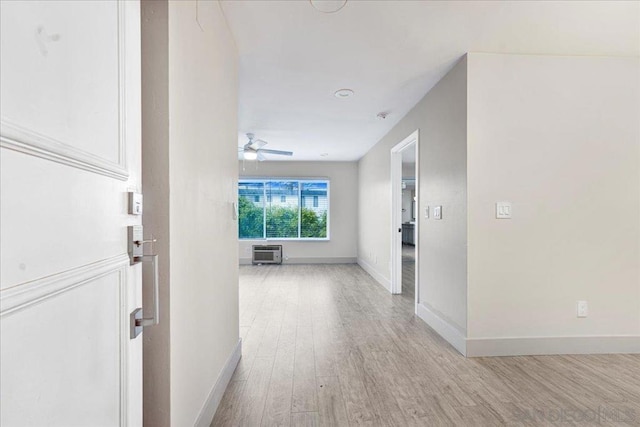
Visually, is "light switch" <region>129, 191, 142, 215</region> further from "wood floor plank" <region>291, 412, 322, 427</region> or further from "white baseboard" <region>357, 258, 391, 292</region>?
"white baseboard" <region>357, 258, 391, 292</region>

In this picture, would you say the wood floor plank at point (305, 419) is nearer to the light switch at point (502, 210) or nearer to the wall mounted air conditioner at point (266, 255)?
the light switch at point (502, 210)

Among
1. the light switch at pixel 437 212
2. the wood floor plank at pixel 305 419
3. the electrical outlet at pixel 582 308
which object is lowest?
the wood floor plank at pixel 305 419

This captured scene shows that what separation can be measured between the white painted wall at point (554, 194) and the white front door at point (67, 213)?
94.2 inches

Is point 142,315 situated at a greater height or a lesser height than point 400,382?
greater

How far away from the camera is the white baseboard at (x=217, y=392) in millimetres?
1559

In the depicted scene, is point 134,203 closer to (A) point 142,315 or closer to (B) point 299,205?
(A) point 142,315

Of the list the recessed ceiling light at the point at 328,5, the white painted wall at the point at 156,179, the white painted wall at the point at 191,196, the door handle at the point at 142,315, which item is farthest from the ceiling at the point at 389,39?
the door handle at the point at 142,315

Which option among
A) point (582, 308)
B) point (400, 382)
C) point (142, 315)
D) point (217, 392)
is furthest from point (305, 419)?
point (582, 308)

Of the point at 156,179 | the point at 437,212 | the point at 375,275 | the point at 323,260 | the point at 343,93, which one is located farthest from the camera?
the point at 323,260

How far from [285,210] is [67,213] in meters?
6.73

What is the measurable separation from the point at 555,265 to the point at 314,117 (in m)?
2.94

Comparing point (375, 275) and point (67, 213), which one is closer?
point (67, 213)

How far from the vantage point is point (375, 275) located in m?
5.41

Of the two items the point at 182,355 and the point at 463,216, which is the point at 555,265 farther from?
the point at 182,355
